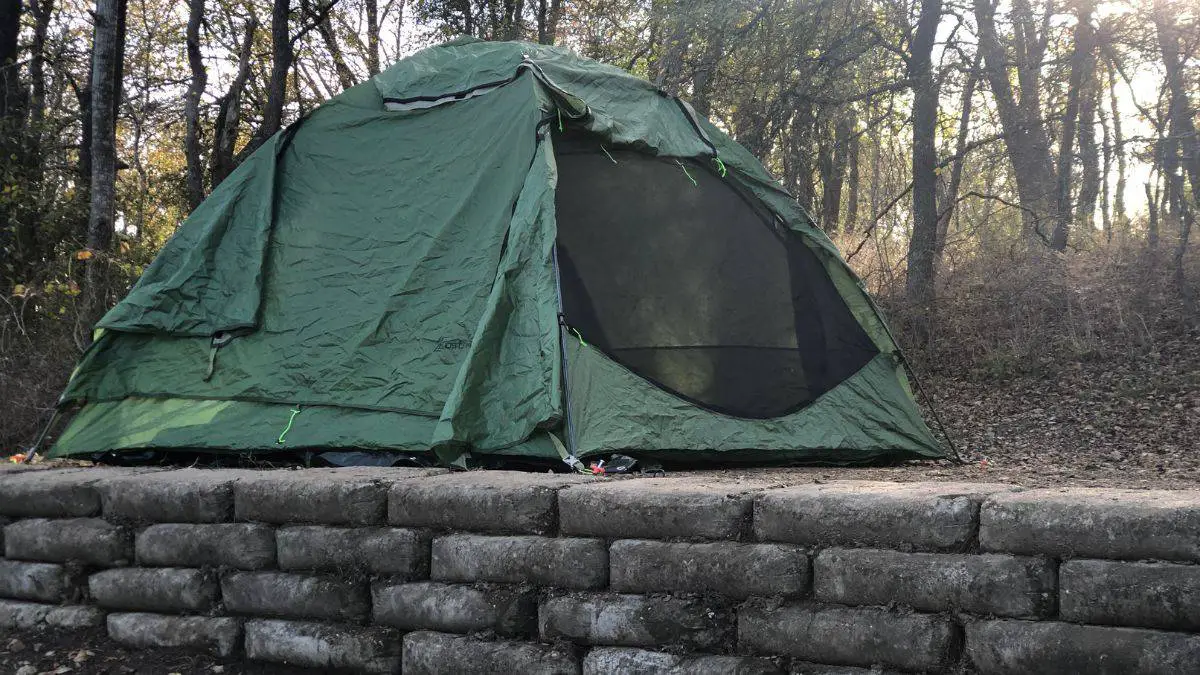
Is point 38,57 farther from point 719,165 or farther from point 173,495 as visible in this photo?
point 173,495

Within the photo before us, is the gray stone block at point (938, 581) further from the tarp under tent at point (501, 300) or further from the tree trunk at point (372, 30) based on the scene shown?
the tree trunk at point (372, 30)

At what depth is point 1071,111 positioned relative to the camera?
920 centimetres

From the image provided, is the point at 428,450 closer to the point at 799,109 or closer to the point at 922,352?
the point at 922,352

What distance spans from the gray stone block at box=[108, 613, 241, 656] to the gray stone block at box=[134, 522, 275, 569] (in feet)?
0.66

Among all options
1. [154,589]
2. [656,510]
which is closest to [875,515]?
[656,510]

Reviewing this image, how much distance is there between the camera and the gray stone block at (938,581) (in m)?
2.38

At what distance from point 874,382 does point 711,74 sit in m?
4.61

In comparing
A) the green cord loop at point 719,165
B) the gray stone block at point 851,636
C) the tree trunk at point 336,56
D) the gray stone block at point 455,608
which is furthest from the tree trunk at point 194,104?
the gray stone block at point 851,636

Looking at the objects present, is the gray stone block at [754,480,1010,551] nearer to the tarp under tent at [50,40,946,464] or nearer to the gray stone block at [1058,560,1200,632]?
the gray stone block at [1058,560,1200,632]

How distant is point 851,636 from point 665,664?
1.77 ft

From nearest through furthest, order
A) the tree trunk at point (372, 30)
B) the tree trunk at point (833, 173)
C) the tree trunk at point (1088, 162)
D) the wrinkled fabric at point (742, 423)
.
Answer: the wrinkled fabric at point (742, 423)
the tree trunk at point (1088, 162)
the tree trunk at point (833, 173)
the tree trunk at point (372, 30)

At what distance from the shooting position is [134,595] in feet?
12.3

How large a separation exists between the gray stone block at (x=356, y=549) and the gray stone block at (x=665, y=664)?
0.73m

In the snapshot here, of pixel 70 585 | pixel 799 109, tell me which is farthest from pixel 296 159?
pixel 799 109
